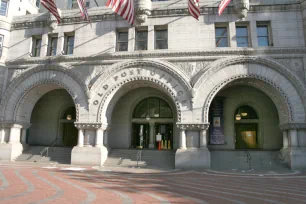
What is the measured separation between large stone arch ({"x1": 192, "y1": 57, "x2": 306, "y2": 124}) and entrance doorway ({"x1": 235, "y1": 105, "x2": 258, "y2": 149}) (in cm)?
298

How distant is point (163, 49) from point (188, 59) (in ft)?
6.75

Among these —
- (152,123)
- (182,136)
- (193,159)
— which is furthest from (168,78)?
(193,159)

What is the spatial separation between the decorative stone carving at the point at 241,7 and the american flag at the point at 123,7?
25.0ft

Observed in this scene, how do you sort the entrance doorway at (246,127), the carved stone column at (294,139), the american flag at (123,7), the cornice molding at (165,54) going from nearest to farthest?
the american flag at (123,7) → the carved stone column at (294,139) → the cornice molding at (165,54) → the entrance doorway at (246,127)

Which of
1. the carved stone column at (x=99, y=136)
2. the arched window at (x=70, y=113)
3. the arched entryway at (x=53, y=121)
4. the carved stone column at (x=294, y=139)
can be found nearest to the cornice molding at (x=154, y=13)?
the arched entryway at (x=53, y=121)

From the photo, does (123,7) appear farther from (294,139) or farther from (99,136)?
(294,139)

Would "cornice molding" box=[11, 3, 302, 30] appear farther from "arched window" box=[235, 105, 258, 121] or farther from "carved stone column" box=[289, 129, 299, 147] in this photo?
"carved stone column" box=[289, 129, 299, 147]

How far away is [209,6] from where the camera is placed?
18125mm

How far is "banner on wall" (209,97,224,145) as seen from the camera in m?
19.2

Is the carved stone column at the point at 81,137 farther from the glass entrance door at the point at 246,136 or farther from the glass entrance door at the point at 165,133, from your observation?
the glass entrance door at the point at 246,136

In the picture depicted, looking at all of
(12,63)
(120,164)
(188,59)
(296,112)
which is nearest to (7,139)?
(12,63)

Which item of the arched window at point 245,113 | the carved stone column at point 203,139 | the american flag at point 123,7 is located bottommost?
the carved stone column at point 203,139

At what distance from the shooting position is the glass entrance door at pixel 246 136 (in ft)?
65.9

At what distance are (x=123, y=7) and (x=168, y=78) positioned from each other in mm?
5704
